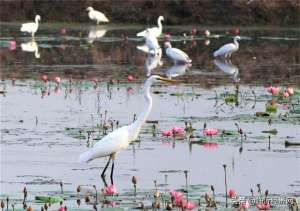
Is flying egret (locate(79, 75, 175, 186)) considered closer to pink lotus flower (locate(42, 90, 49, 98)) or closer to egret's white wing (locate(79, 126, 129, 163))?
egret's white wing (locate(79, 126, 129, 163))

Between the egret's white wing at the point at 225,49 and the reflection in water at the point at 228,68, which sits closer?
the reflection in water at the point at 228,68

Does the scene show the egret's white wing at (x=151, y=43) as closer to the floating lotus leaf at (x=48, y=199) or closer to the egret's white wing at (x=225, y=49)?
the egret's white wing at (x=225, y=49)

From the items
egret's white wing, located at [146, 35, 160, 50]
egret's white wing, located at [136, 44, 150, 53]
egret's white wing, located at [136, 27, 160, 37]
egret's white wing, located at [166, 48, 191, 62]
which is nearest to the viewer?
egret's white wing, located at [166, 48, 191, 62]

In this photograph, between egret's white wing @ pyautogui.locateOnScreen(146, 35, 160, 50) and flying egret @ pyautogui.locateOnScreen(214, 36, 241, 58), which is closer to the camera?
flying egret @ pyautogui.locateOnScreen(214, 36, 241, 58)

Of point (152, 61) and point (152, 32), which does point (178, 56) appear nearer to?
point (152, 61)

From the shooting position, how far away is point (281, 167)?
1310 centimetres

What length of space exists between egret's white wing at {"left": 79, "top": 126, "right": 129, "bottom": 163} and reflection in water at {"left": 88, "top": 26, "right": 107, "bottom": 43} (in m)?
22.9

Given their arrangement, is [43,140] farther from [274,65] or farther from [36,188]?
[274,65]

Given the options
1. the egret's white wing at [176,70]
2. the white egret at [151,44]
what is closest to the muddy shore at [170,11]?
the white egret at [151,44]

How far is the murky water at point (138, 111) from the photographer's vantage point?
495 inches

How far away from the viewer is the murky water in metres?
12.6

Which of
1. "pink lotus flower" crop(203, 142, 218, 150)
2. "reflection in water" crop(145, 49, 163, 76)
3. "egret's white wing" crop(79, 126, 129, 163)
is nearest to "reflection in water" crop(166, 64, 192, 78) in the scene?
"reflection in water" crop(145, 49, 163, 76)

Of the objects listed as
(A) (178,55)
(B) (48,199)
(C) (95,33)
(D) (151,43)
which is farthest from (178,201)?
(C) (95,33)

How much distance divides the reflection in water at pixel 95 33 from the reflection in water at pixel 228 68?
23.2ft
